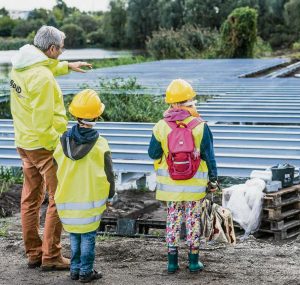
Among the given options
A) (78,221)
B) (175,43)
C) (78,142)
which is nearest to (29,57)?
(78,142)

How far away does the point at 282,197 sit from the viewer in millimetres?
6434

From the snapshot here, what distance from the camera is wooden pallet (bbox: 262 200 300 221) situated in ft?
20.1

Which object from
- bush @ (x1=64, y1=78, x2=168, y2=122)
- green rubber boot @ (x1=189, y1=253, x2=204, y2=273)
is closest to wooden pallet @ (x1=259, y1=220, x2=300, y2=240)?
green rubber boot @ (x1=189, y1=253, x2=204, y2=273)

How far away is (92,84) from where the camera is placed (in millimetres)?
17000

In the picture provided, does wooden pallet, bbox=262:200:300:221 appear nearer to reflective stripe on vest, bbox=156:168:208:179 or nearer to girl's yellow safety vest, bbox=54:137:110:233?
reflective stripe on vest, bbox=156:168:208:179

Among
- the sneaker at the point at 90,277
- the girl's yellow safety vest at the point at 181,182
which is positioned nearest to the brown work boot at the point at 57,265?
the sneaker at the point at 90,277

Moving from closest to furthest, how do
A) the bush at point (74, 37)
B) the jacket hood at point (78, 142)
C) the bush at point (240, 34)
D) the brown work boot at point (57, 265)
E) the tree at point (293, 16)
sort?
the jacket hood at point (78, 142)
the brown work boot at point (57, 265)
the bush at point (240, 34)
the tree at point (293, 16)
the bush at point (74, 37)

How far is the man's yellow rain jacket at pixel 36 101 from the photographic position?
15.4 ft

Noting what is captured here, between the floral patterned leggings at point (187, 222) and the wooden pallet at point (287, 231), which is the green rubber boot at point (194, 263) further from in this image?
the wooden pallet at point (287, 231)

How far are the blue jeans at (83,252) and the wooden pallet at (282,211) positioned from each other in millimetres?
2072

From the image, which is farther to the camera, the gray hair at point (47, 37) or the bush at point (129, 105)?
the bush at point (129, 105)

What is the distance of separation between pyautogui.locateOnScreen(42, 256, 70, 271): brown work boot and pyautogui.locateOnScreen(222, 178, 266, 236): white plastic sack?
1915 mm

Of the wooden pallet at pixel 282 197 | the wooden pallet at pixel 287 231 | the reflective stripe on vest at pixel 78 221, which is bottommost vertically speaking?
the wooden pallet at pixel 287 231

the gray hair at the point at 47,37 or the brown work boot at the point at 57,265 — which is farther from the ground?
the gray hair at the point at 47,37
